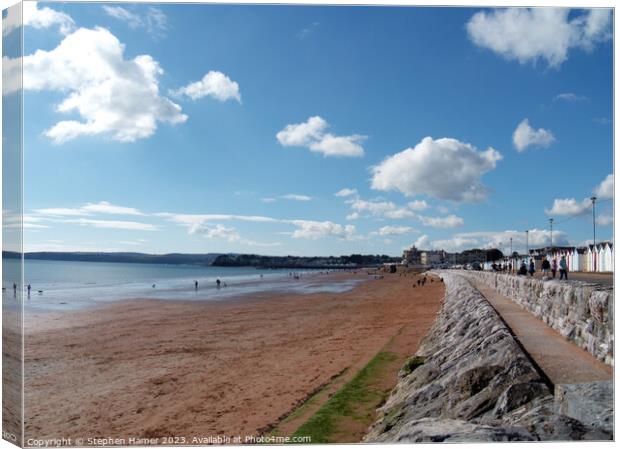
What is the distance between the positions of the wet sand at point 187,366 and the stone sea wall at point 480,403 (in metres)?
2.54

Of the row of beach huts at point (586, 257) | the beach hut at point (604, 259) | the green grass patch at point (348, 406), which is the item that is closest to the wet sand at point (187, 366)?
the green grass patch at point (348, 406)

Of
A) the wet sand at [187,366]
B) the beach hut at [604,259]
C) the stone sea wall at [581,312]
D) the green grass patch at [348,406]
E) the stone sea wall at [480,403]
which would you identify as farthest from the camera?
the beach hut at [604,259]

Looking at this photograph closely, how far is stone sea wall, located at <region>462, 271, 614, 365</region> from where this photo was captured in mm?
5586

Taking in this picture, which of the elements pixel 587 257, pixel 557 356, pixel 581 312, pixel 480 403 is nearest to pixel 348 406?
pixel 480 403

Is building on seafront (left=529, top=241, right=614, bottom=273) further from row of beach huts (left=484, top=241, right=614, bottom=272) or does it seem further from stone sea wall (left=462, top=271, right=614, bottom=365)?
stone sea wall (left=462, top=271, right=614, bottom=365)

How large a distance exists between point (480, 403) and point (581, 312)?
253 cm

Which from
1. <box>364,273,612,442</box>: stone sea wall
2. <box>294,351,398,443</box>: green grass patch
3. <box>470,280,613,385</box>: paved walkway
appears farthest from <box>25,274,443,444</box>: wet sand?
<box>470,280,613,385</box>: paved walkway

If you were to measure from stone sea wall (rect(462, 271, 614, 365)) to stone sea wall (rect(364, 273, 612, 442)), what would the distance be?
3.05 ft

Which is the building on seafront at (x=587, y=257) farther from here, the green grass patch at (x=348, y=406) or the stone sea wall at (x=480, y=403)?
the stone sea wall at (x=480, y=403)

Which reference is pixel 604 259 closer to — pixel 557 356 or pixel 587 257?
pixel 587 257

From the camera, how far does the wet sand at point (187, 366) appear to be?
8.53 metres

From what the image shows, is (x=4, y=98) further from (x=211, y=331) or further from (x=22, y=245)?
(x=211, y=331)

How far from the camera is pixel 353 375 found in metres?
10.3

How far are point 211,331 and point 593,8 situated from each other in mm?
16635
